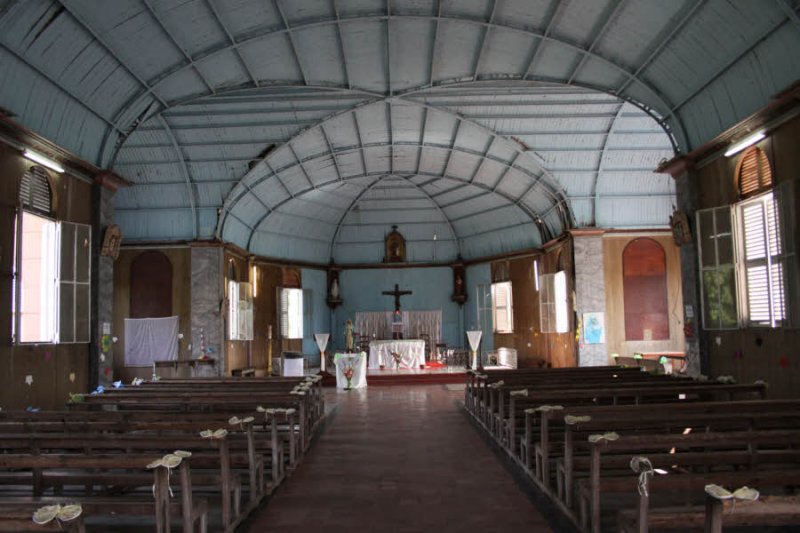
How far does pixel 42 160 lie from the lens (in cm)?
1068

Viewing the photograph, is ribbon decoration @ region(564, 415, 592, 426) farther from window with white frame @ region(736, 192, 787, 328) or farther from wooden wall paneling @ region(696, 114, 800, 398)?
window with white frame @ region(736, 192, 787, 328)

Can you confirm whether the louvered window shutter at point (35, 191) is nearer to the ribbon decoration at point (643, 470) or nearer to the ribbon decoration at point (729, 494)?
the ribbon decoration at point (643, 470)

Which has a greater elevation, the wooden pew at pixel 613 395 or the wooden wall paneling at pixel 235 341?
the wooden wall paneling at pixel 235 341

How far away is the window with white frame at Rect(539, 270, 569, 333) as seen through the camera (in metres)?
20.5

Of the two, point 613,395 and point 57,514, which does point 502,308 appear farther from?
point 57,514

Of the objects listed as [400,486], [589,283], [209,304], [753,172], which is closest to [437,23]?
[753,172]

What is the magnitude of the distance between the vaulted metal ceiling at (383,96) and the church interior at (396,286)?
73 mm

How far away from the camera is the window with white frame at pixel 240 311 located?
20.5 metres

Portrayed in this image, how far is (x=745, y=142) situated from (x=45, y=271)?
39.2 feet

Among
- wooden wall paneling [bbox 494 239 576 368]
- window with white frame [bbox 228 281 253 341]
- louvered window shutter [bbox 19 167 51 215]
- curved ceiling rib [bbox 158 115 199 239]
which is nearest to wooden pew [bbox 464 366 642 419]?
wooden wall paneling [bbox 494 239 576 368]

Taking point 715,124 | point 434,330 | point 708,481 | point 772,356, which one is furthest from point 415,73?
point 434,330

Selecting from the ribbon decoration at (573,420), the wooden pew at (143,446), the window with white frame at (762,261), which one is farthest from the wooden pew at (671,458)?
the window with white frame at (762,261)

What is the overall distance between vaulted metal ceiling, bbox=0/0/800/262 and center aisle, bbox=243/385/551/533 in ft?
23.8

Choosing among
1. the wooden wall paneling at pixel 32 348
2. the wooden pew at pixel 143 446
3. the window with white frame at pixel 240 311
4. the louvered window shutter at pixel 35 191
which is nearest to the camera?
the wooden pew at pixel 143 446
